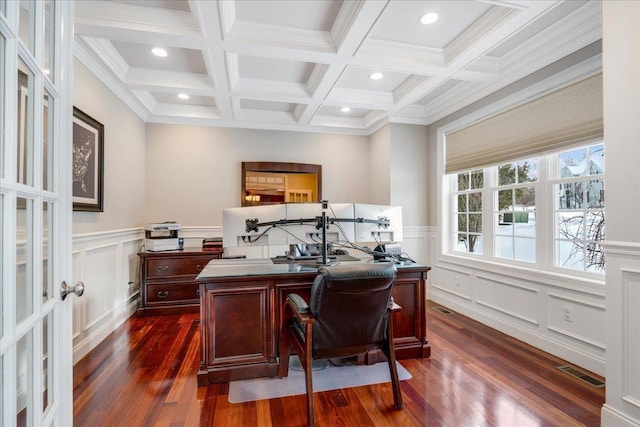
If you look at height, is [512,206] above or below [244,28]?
below

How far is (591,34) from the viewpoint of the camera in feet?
7.54

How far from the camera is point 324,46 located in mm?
2592

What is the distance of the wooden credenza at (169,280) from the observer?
366 centimetres

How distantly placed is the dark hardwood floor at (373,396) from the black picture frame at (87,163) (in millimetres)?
1306

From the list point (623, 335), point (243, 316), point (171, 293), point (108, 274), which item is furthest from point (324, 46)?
point (171, 293)

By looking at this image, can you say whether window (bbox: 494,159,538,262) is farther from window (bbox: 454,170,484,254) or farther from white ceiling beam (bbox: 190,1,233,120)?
white ceiling beam (bbox: 190,1,233,120)

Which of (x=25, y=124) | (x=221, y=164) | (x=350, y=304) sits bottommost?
(x=350, y=304)

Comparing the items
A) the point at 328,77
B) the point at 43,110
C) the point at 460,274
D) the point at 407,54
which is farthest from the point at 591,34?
the point at 43,110

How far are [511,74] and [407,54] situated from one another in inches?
42.0

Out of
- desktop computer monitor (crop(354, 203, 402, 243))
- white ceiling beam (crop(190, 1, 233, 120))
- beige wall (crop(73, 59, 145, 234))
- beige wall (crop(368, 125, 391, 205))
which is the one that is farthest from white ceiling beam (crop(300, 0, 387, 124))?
beige wall (crop(73, 59, 145, 234))

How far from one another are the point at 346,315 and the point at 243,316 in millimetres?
831

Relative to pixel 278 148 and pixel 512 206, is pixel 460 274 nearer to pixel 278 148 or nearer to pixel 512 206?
pixel 512 206

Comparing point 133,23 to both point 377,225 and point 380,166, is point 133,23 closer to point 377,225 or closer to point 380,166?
point 377,225

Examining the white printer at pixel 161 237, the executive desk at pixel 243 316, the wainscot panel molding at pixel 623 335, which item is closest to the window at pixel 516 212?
the wainscot panel molding at pixel 623 335
